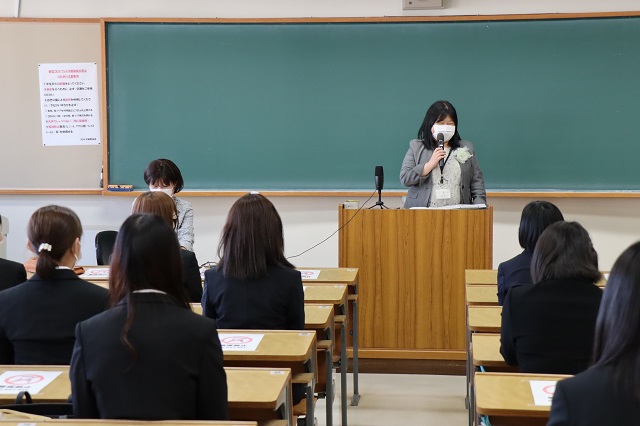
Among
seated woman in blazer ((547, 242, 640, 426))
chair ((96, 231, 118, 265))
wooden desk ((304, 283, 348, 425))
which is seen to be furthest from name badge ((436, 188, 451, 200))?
seated woman in blazer ((547, 242, 640, 426))

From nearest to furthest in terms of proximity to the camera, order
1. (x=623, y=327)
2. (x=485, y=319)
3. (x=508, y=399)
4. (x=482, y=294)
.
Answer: (x=623, y=327) → (x=508, y=399) → (x=485, y=319) → (x=482, y=294)

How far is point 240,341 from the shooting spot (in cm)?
301

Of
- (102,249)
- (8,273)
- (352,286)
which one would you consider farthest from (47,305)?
(102,249)

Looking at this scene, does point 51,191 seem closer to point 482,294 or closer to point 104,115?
point 104,115

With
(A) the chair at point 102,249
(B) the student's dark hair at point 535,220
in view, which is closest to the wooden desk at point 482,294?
(B) the student's dark hair at point 535,220

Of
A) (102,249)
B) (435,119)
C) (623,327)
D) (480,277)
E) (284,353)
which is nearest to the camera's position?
(623,327)

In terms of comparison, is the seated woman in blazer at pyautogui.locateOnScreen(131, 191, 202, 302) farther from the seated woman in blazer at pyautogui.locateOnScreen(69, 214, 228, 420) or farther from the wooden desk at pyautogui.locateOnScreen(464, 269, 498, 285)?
the seated woman in blazer at pyautogui.locateOnScreen(69, 214, 228, 420)

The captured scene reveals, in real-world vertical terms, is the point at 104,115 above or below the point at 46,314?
above

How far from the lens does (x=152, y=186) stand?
5336mm

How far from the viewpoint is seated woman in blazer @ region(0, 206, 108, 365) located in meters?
2.71

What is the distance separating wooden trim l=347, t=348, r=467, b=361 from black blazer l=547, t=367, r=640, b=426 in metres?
3.68

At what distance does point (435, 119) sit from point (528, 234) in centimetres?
207

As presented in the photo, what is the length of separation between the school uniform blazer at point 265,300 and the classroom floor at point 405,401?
4.48 ft

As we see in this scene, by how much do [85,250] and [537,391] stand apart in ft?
17.2
